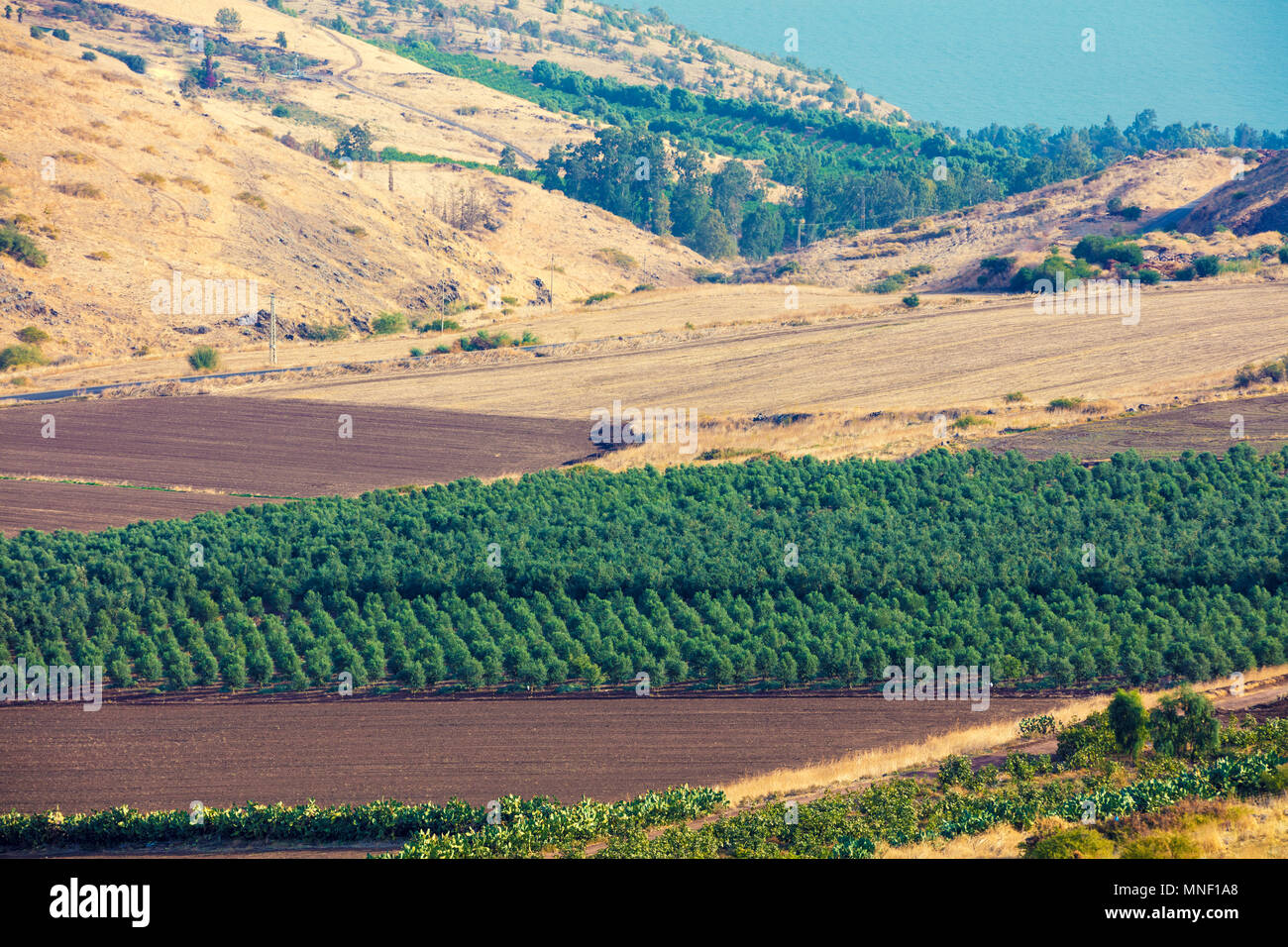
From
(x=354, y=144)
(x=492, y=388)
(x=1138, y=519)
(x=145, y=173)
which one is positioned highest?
(x=354, y=144)

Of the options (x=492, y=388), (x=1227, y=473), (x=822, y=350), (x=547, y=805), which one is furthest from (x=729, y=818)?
(x=822, y=350)

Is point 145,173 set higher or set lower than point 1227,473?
higher

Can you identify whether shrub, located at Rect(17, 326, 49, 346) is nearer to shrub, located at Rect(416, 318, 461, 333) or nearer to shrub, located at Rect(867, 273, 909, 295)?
shrub, located at Rect(416, 318, 461, 333)

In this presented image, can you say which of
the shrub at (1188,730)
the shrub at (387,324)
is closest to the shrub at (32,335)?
the shrub at (387,324)

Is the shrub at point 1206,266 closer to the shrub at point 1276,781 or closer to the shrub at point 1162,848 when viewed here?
the shrub at point 1276,781
